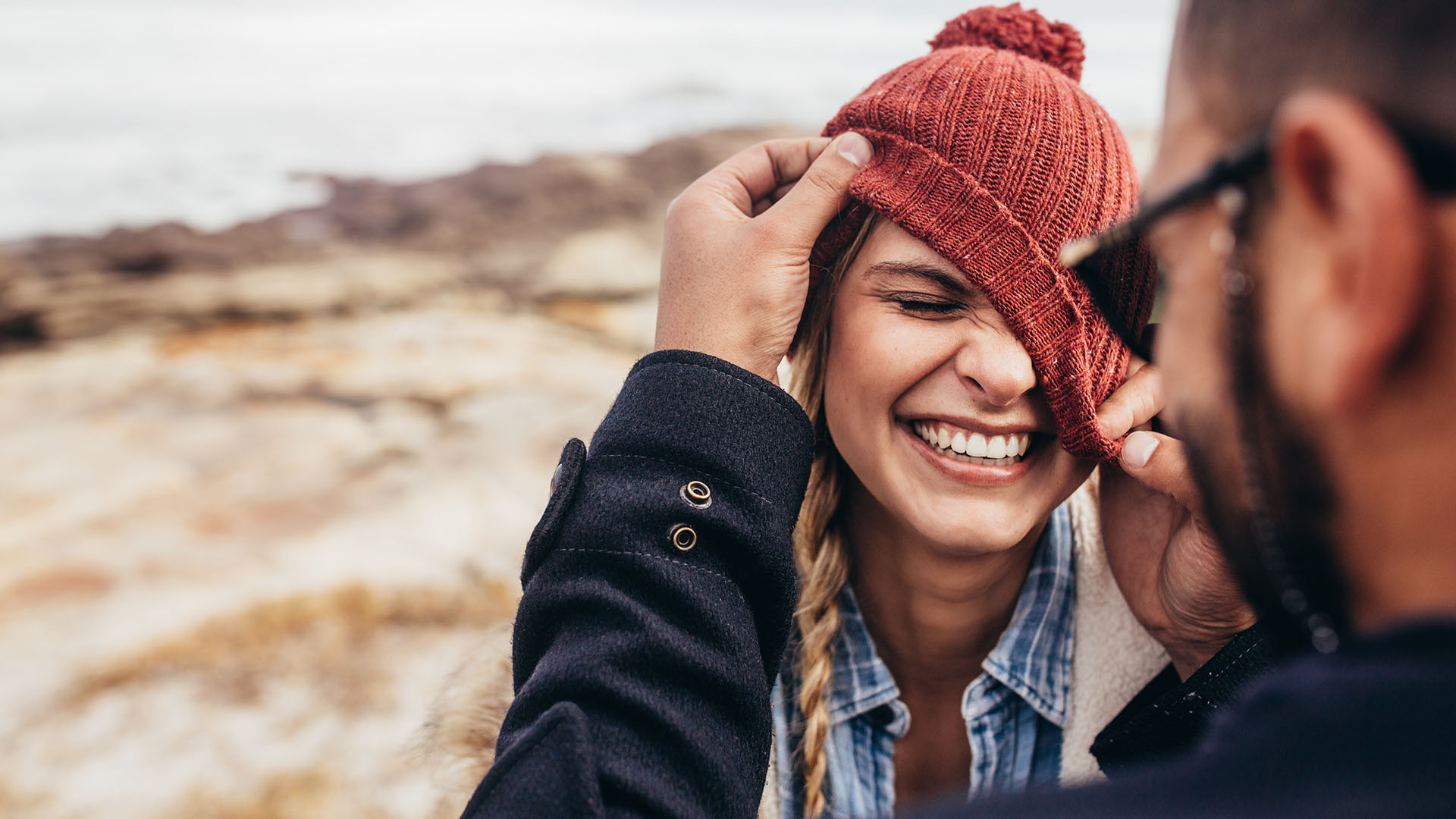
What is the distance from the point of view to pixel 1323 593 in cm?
81

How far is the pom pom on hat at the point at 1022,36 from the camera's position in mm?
1982

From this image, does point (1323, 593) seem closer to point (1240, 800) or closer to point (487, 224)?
point (1240, 800)

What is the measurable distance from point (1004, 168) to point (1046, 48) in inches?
16.7

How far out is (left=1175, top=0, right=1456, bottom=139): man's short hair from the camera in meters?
0.68

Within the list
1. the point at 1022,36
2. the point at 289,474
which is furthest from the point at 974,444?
the point at 289,474

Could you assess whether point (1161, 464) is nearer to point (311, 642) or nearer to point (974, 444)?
point (974, 444)

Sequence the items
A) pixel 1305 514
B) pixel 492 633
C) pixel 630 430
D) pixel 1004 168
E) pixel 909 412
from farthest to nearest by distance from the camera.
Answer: pixel 492 633 < pixel 909 412 < pixel 1004 168 < pixel 630 430 < pixel 1305 514

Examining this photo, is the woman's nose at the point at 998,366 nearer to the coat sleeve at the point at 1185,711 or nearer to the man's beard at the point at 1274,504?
the coat sleeve at the point at 1185,711

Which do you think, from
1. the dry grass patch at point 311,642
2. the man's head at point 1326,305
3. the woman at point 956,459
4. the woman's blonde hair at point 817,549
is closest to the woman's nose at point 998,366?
the woman at point 956,459

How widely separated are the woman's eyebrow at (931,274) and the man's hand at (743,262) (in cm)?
16

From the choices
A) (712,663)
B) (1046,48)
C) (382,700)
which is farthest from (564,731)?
(382,700)

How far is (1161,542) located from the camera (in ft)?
6.51

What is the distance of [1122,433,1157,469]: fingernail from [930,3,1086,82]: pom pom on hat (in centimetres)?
82

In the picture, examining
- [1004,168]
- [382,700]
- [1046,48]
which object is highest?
[1046,48]
